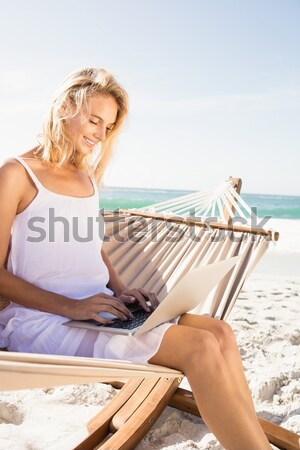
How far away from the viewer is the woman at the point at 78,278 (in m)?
1.07

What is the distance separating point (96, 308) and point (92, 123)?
0.51 m

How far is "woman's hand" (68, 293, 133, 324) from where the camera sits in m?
1.14

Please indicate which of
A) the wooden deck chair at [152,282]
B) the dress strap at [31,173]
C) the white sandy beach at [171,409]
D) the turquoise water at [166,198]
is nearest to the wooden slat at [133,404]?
the wooden deck chair at [152,282]

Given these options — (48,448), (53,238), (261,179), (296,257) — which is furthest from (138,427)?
(261,179)

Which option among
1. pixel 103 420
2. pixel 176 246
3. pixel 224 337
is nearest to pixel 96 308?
pixel 224 337

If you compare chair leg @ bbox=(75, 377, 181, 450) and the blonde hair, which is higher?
the blonde hair

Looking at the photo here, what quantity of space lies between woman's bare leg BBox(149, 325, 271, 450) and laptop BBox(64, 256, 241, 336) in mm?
84

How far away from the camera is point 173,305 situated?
3.75 ft

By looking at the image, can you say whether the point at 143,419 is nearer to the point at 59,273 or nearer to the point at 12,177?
the point at 59,273

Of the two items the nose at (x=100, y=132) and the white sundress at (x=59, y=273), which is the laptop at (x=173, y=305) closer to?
the white sundress at (x=59, y=273)

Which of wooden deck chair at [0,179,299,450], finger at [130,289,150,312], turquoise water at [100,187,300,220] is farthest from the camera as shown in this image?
turquoise water at [100,187,300,220]

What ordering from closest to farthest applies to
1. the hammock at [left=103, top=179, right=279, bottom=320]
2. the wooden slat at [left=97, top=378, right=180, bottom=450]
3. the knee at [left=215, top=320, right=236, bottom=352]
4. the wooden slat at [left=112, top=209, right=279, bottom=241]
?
the knee at [left=215, top=320, right=236, bottom=352], the wooden slat at [left=97, top=378, right=180, bottom=450], the hammock at [left=103, top=179, right=279, bottom=320], the wooden slat at [left=112, top=209, right=279, bottom=241]

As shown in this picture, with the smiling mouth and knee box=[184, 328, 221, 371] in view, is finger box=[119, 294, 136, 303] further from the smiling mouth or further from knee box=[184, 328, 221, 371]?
the smiling mouth

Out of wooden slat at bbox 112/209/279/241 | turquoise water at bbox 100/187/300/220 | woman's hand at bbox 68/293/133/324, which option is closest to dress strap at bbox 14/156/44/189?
woman's hand at bbox 68/293/133/324
